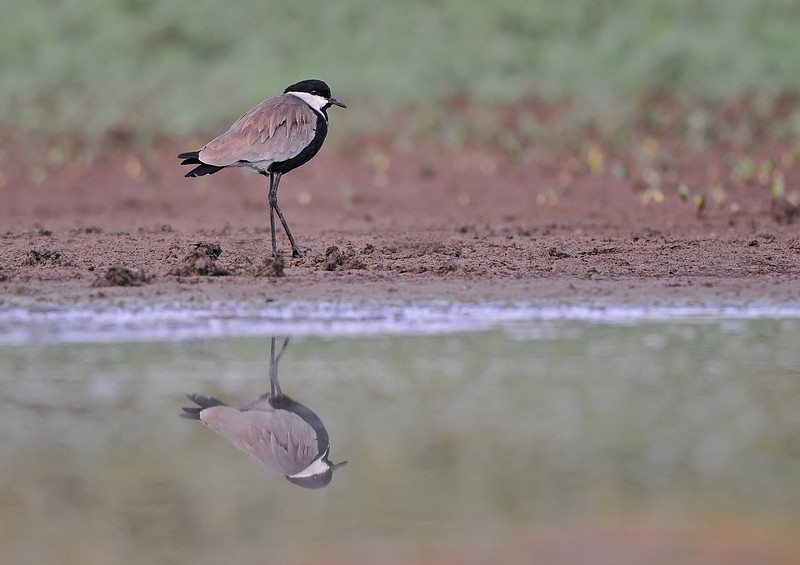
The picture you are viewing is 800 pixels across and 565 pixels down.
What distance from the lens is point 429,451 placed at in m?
5.41

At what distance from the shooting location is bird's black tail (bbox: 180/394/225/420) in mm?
5996

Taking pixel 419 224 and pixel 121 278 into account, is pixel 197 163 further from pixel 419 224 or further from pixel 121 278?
pixel 419 224

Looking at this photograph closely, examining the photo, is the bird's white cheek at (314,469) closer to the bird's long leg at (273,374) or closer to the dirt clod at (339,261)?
the bird's long leg at (273,374)

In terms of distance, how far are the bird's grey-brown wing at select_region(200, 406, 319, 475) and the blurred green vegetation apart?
12.2 metres

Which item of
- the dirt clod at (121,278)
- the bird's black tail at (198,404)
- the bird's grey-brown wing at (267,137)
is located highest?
the bird's grey-brown wing at (267,137)

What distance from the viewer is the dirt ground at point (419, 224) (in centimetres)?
940

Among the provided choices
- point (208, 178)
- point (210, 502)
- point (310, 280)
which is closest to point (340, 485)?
point (210, 502)

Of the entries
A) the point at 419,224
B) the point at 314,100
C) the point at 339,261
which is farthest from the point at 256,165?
the point at 419,224

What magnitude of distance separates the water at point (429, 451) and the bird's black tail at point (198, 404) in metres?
0.05

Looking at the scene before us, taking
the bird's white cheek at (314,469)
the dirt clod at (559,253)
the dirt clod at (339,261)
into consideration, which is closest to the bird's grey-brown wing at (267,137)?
the dirt clod at (339,261)

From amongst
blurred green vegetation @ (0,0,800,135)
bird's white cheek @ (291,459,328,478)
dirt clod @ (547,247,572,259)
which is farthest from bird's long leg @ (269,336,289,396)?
blurred green vegetation @ (0,0,800,135)

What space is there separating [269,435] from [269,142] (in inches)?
198

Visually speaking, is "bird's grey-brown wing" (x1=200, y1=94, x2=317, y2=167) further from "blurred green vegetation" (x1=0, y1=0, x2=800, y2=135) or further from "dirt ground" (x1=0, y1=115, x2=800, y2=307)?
"blurred green vegetation" (x1=0, y1=0, x2=800, y2=135)

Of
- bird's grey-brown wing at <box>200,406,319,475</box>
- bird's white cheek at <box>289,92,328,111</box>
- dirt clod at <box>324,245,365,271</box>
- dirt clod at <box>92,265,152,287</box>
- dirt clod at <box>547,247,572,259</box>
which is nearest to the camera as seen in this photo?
bird's grey-brown wing at <box>200,406,319,475</box>
